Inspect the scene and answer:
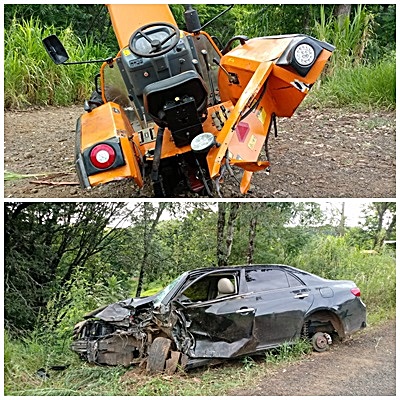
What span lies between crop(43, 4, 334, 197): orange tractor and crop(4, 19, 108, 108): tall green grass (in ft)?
15.8

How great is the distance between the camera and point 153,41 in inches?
195

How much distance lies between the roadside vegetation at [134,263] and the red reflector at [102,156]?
2211 millimetres

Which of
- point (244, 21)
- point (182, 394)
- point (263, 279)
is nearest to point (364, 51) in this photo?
point (244, 21)

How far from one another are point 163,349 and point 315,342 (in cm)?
172

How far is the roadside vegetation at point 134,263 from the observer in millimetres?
5805

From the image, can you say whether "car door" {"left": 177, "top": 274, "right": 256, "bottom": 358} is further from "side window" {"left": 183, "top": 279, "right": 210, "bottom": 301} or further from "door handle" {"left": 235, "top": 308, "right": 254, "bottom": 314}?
"side window" {"left": 183, "top": 279, "right": 210, "bottom": 301}

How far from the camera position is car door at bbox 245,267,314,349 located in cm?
603

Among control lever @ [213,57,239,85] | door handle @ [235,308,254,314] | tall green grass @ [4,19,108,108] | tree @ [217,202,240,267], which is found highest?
control lever @ [213,57,239,85]

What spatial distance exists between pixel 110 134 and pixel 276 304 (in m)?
2.59

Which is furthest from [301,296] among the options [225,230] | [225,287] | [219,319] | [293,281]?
[225,230]

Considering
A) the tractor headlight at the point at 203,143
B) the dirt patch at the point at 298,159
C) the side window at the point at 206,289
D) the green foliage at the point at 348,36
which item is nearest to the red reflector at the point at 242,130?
the tractor headlight at the point at 203,143

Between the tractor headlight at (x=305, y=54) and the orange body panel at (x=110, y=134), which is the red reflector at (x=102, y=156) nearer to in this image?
the orange body panel at (x=110, y=134)

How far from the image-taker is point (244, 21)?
13.3m

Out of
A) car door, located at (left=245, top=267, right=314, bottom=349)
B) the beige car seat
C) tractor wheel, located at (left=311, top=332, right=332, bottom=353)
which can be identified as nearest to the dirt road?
tractor wheel, located at (left=311, top=332, right=332, bottom=353)
